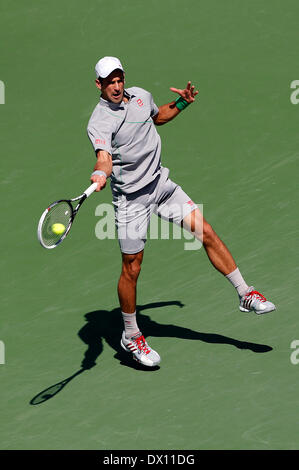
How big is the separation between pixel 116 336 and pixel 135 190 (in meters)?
1.68

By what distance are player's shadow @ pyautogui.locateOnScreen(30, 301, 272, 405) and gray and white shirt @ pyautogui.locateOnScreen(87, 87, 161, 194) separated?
60.1 inches

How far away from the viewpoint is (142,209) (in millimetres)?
8516

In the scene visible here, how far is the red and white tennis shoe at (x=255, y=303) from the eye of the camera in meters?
8.27

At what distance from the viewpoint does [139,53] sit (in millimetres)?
14492

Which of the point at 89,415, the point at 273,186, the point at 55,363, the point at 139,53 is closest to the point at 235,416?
the point at 89,415

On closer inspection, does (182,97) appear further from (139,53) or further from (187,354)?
(139,53)

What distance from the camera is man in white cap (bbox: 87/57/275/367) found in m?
8.22

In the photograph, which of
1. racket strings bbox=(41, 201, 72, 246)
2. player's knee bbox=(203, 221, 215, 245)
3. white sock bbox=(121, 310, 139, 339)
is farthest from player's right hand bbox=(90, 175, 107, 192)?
white sock bbox=(121, 310, 139, 339)

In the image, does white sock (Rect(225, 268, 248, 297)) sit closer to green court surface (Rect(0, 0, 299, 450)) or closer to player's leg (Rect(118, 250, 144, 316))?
green court surface (Rect(0, 0, 299, 450))

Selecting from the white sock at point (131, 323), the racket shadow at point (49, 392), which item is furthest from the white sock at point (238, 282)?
the racket shadow at point (49, 392)

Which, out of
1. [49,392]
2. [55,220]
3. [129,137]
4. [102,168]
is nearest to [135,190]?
[129,137]

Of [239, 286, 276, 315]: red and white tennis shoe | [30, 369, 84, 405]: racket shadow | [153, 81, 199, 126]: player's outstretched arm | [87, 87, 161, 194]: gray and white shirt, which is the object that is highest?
[153, 81, 199, 126]: player's outstretched arm

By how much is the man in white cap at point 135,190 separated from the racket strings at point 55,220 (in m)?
0.58

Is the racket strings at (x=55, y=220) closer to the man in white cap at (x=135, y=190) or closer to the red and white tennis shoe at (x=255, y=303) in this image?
the man in white cap at (x=135, y=190)
